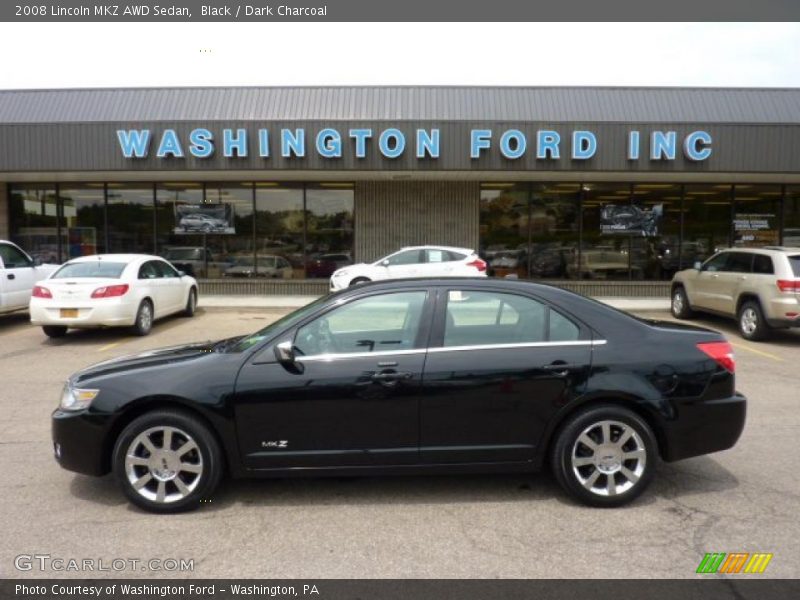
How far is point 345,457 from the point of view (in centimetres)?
417

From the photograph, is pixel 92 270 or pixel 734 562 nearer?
pixel 734 562

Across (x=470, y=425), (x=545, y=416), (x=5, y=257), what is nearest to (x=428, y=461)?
(x=470, y=425)

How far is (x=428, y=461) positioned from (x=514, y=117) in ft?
49.4

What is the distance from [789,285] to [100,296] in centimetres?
1139

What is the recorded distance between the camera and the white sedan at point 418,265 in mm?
15312

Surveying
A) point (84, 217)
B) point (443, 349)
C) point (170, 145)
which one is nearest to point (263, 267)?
point (170, 145)

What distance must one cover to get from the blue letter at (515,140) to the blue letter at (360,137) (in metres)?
3.20

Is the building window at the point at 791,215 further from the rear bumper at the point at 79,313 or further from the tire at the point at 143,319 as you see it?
the rear bumper at the point at 79,313

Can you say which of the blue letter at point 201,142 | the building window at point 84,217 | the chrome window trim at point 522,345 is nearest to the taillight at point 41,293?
the blue letter at point 201,142

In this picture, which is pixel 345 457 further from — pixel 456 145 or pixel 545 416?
pixel 456 145

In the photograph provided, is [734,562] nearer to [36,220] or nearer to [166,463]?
[166,463]

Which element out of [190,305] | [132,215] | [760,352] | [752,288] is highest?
[132,215]

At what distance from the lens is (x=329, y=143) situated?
15.3 m

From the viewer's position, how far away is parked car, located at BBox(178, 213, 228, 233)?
18328 millimetres
